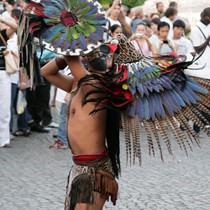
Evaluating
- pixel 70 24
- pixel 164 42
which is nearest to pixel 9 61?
pixel 164 42

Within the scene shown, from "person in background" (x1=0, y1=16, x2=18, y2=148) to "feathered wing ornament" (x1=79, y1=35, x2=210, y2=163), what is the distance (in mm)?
5550

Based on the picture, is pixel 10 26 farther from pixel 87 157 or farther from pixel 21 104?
pixel 87 157

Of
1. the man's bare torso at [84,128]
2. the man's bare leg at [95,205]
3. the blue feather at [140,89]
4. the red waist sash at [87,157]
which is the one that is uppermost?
the blue feather at [140,89]

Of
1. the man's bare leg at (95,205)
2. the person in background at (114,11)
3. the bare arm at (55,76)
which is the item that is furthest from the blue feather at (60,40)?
the person in background at (114,11)

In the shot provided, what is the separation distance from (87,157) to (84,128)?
Answer: 20cm

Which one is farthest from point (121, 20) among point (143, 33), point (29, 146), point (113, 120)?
point (113, 120)

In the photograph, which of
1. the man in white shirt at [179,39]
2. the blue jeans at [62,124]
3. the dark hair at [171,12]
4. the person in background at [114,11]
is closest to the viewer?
the blue jeans at [62,124]

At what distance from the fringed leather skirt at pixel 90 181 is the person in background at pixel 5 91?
5.40m

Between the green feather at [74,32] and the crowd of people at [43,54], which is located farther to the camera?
the crowd of people at [43,54]

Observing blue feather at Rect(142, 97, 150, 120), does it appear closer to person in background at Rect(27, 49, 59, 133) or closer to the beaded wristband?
the beaded wristband

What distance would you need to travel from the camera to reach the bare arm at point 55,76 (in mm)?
5258

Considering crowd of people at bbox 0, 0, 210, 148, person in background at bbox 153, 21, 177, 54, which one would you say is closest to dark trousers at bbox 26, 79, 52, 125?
crowd of people at bbox 0, 0, 210, 148

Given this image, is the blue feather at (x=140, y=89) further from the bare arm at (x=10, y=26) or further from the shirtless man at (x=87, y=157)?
Result: the bare arm at (x=10, y=26)

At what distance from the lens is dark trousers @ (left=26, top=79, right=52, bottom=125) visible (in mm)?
11828
